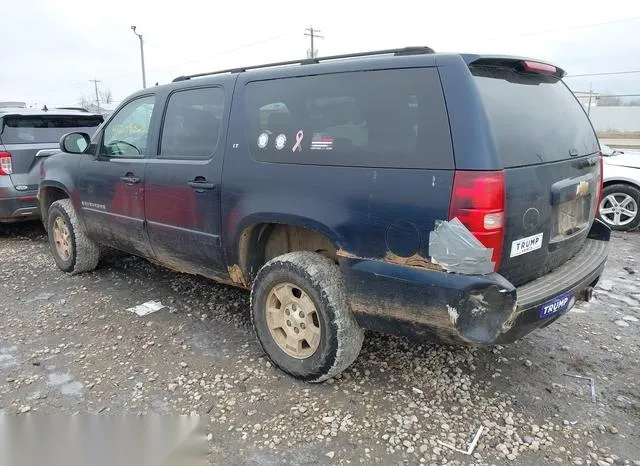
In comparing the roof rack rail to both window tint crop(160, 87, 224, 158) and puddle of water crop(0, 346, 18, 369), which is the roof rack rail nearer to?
window tint crop(160, 87, 224, 158)

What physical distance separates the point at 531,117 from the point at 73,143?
4159 millimetres

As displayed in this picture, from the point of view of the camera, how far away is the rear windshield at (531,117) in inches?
98.6

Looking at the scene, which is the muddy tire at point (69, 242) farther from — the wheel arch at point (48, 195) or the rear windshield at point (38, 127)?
the rear windshield at point (38, 127)

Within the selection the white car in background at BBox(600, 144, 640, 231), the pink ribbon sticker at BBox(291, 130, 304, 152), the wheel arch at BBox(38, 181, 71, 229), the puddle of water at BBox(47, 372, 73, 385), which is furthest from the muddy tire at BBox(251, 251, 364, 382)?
the white car in background at BBox(600, 144, 640, 231)

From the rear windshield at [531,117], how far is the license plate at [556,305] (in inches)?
28.7

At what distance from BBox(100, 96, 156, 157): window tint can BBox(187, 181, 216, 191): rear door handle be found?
81 cm

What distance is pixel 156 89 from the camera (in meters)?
4.16

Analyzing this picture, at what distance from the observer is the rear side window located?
250cm

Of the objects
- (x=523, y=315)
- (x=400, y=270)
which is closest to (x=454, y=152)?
(x=400, y=270)

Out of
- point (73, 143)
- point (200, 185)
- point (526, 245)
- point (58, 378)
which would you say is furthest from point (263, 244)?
point (73, 143)

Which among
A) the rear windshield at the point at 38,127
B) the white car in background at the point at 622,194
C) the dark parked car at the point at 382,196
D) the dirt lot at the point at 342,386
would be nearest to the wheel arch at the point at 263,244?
the dark parked car at the point at 382,196

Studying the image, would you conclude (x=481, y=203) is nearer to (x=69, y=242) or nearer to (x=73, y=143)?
(x=73, y=143)

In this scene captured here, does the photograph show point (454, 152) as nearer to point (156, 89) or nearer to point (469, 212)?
point (469, 212)

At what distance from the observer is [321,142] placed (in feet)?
9.51
